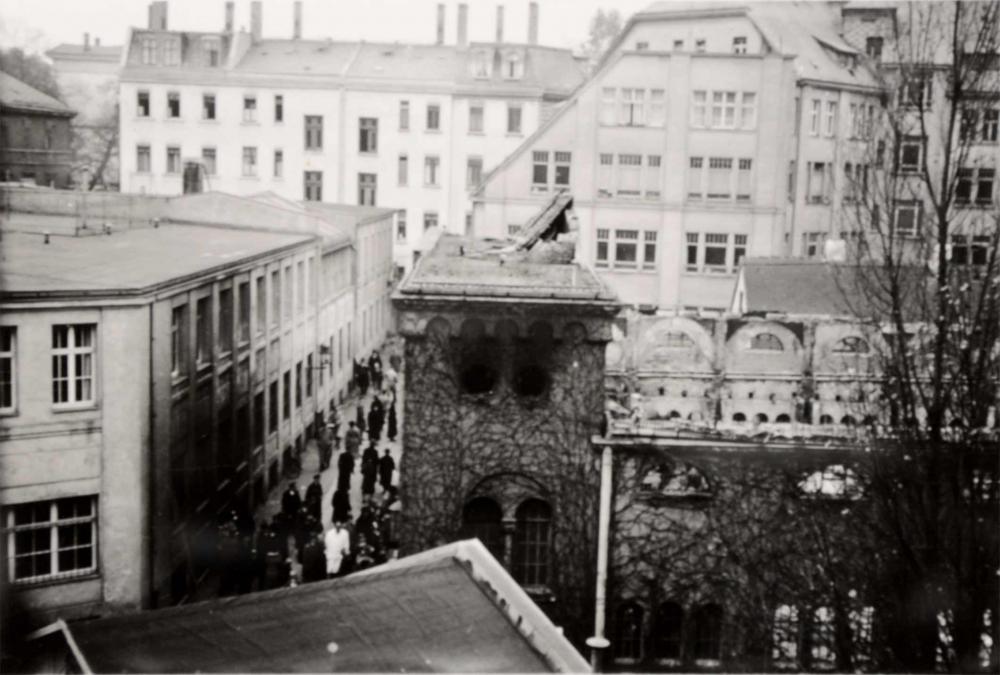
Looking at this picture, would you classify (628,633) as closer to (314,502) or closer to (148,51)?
(314,502)

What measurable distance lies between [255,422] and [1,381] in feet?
28.2

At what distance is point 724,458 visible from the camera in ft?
54.2

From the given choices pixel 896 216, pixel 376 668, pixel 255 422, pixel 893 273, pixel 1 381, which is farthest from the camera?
pixel 255 422

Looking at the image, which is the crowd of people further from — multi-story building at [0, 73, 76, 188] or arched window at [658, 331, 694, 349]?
arched window at [658, 331, 694, 349]

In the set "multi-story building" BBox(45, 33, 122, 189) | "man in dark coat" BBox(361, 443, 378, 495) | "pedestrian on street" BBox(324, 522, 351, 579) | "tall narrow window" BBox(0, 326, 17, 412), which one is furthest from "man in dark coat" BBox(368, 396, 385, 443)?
"tall narrow window" BBox(0, 326, 17, 412)

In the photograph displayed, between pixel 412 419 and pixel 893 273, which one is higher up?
pixel 893 273

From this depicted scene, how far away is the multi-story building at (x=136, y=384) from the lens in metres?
14.9

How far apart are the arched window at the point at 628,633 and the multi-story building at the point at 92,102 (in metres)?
12.7

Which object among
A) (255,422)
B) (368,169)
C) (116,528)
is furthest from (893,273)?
(368,169)

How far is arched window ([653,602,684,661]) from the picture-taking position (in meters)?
16.8

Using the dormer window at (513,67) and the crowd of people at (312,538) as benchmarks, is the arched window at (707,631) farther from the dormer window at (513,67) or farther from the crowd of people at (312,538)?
the dormer window at (513,67)

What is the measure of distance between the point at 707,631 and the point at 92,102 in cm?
1626

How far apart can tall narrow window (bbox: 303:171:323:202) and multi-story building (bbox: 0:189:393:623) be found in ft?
4.47

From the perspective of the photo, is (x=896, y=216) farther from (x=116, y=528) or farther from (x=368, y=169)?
(x=368, y=169)
